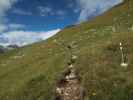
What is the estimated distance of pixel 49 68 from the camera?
38.7m

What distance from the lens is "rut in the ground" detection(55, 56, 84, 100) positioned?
93.1 feet

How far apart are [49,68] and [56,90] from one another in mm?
8725

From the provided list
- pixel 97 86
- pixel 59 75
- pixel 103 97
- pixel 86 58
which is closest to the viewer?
pixel 103 97

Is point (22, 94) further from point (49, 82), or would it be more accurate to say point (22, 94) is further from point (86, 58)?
point (86, 58)

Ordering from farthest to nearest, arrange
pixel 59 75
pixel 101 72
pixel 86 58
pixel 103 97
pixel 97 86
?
pixel 86 58, pixel 59 75, pixel 101 72, pixel 97 86, pixel 103 97

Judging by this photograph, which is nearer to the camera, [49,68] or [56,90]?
[56,90]

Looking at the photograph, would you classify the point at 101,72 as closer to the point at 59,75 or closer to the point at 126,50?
the point at 59,75

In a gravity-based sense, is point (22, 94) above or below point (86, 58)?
below

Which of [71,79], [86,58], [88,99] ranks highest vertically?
[86,58]

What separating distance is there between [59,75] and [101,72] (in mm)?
5893

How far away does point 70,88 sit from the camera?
30047 millimetres

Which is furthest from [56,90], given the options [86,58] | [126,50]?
[126,50]

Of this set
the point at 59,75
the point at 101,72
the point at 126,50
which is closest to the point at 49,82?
the point at 59,75

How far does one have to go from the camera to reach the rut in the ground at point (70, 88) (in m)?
28.4
